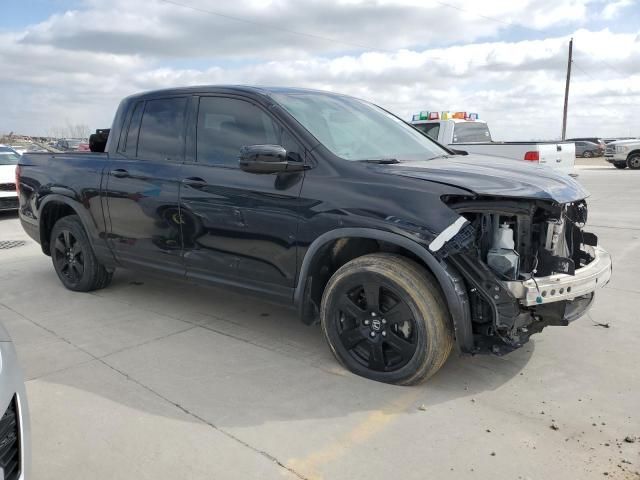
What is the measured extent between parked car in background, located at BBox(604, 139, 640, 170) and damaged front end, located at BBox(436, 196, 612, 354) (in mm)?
A: 23391

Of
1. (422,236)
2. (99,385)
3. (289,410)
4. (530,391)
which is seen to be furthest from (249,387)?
(530,391)

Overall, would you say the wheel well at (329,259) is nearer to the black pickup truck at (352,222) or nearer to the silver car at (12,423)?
the black pickup truck at (352,222)

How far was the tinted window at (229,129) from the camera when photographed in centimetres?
385

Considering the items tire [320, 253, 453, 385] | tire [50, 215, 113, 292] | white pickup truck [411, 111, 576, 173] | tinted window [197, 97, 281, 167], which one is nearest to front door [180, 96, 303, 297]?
tinted window [197, 97, 281, 167]

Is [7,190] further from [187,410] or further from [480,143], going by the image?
[187,410]

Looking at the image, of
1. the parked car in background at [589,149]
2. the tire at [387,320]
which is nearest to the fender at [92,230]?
the tire at [387,320]

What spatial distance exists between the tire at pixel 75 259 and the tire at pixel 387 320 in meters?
2.82

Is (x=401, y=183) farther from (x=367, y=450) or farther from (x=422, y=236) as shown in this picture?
(x=367, y=450)

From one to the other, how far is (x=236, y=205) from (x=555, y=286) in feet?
6.87

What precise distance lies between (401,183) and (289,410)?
4.77 feet

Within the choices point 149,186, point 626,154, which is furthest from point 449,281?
point 626,154

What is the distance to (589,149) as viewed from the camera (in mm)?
41125

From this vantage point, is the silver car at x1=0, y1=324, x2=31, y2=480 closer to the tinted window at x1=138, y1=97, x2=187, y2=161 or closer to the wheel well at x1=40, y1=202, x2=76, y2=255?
the tinted window at x1=138, y1=97, x2=187, y2=161

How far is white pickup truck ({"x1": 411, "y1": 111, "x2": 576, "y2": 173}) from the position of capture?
10.2 metres
